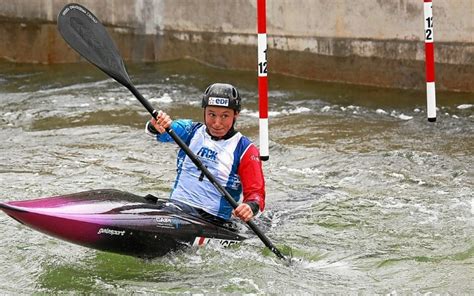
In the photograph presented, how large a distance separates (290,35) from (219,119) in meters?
6.08

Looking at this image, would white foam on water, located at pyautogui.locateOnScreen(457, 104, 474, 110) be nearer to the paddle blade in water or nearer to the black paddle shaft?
the black paddle shaft

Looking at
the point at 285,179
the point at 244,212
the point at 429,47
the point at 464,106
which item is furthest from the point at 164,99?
the point at 244,212

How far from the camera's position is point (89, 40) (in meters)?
5.82

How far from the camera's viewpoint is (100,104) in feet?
34.9

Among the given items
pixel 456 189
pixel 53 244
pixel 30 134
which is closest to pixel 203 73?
pixel 30 134

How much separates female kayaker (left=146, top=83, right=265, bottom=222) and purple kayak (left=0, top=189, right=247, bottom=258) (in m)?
0.15

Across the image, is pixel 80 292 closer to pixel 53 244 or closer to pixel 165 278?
pixel 165 278

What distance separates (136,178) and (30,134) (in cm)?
216

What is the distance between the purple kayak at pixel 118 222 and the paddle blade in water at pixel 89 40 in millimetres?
806

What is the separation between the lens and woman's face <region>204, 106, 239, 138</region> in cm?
549

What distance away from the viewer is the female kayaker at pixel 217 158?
5.46 metres

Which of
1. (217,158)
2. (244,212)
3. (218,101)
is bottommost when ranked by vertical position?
(244,212)

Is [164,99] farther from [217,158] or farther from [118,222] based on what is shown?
[118,222]

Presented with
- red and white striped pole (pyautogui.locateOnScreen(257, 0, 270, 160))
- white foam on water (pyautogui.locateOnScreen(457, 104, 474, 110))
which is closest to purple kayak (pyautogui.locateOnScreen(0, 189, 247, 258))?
red and white striped pole (pyautogui.locateOnScreen(257, 0, 270, 160))
